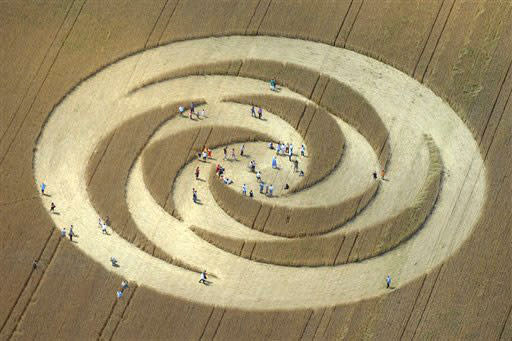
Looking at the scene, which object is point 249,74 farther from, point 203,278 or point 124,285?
point 124,285

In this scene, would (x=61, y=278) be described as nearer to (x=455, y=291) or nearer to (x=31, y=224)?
(x=31, y=224)

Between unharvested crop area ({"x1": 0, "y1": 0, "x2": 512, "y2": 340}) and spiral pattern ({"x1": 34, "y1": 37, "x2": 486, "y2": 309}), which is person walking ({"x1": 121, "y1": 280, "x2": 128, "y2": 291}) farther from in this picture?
spiral pattern ({"x1": 34, "y1": 37, "x2": 486, "y2": 309})

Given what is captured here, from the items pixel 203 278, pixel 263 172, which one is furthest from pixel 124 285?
pixel 263 172

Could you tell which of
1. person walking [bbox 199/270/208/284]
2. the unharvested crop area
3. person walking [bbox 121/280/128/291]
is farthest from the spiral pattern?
person walking [bbox 121/280/128/291]

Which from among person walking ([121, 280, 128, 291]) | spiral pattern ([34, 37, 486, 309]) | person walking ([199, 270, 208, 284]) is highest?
spiral pattern ([34, 37, 486, 309])

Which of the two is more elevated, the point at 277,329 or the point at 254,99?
the point at 254,99

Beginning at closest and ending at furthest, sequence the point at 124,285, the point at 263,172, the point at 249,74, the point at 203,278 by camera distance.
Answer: the point at 124,285, the point at 203,278, the point at 263,172, the point at 249,74

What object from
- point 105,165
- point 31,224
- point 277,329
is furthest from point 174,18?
point 277,329
